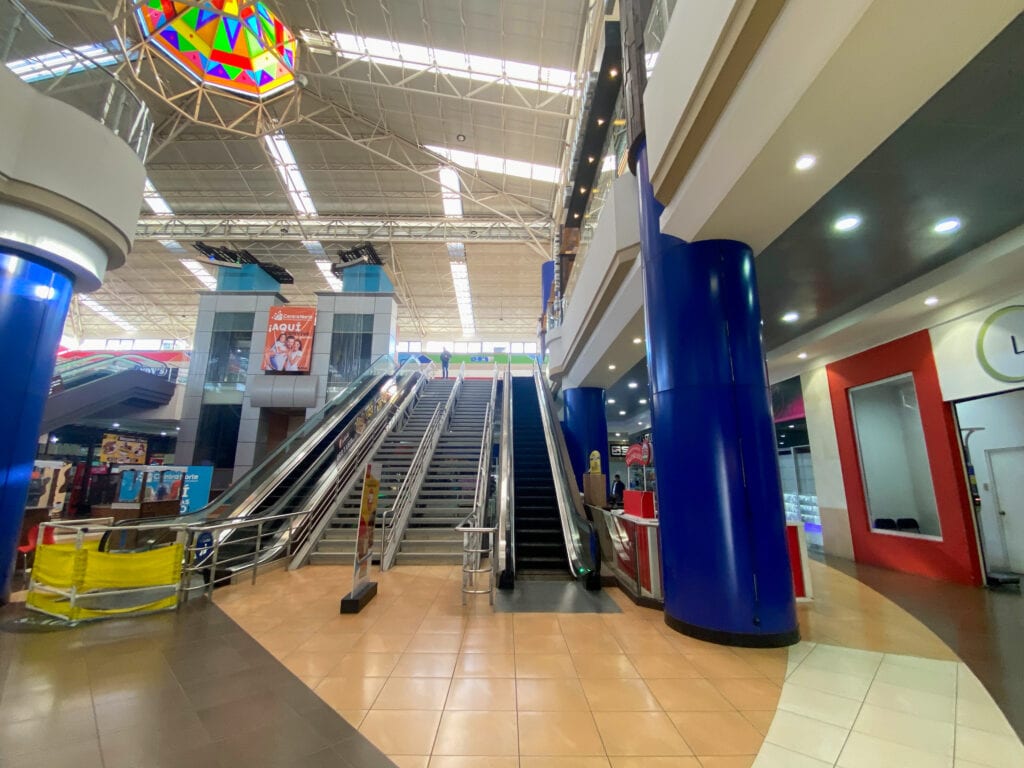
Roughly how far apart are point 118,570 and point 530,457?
23.3ft

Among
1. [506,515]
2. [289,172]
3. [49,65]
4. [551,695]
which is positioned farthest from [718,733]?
[289,172]

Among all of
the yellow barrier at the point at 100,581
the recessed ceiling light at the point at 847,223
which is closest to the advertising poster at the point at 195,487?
the yellow barrier at the point at 100,581

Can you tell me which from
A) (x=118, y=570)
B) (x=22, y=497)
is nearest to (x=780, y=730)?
(x=118, y=570)

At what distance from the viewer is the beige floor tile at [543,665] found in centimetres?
325

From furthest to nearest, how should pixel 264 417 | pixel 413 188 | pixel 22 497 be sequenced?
pixel 413 188, pixel 264 417, pixel 22 497

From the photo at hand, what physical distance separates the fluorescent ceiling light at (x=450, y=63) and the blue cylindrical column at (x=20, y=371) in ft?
37.4

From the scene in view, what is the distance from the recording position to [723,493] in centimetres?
395

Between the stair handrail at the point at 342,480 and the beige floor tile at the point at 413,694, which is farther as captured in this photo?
the stair handrail at the point at 342,480

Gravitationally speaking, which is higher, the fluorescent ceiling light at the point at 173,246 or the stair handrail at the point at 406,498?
the fluorescent ceiling light at the point at 173,246

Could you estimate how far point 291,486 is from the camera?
8.18 metres

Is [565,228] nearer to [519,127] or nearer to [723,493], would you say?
[519,127]

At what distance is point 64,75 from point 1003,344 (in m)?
13.1

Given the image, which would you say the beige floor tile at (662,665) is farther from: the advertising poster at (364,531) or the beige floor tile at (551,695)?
the advertising poster at (364,531)

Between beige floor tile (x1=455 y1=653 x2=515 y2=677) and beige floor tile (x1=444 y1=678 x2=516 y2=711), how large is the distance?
0.10 meters
